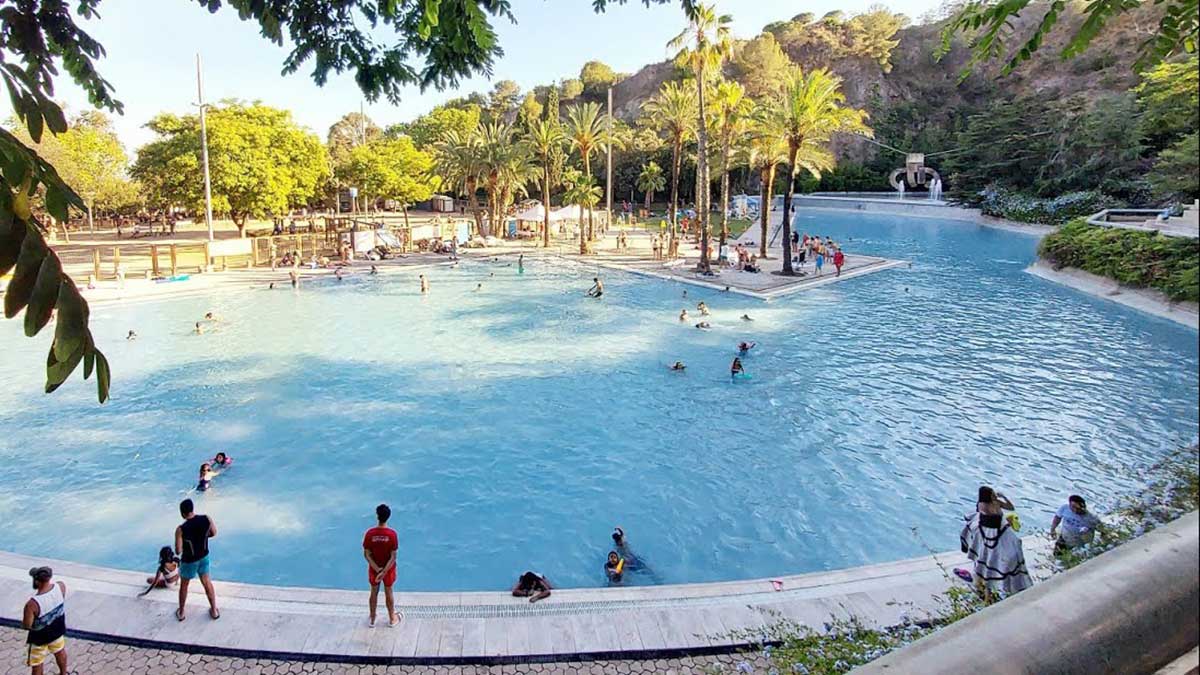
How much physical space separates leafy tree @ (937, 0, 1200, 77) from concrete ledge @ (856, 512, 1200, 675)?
4.83 feet

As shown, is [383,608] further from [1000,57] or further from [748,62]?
[748,62]

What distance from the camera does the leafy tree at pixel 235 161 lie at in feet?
121

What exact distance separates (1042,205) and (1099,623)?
19.3 feet

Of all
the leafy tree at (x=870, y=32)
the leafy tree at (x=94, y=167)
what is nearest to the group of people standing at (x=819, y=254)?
the leafy tree at (x=94, y=167)

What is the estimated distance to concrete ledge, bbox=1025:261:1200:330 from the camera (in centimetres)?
160

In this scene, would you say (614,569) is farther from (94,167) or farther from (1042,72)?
(94,167)

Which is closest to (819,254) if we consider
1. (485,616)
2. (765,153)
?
(765,153)

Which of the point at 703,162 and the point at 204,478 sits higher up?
the point at 703,162

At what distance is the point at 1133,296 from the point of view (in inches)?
96.3

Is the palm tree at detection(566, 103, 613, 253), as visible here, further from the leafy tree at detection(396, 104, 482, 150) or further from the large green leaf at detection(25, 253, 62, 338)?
the large green leaf at detection(25, 253, 62, 338)

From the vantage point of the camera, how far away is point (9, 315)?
2787 mm

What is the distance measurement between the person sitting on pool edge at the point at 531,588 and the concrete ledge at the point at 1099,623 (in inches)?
296

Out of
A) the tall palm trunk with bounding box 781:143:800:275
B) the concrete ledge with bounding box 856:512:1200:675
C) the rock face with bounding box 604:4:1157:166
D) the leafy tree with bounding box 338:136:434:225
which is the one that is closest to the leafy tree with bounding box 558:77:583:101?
the leafy tree with bounding box 338:136:434:225

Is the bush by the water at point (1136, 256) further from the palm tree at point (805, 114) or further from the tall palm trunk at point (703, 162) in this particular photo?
the tall palm trunk at point (703, 162)
